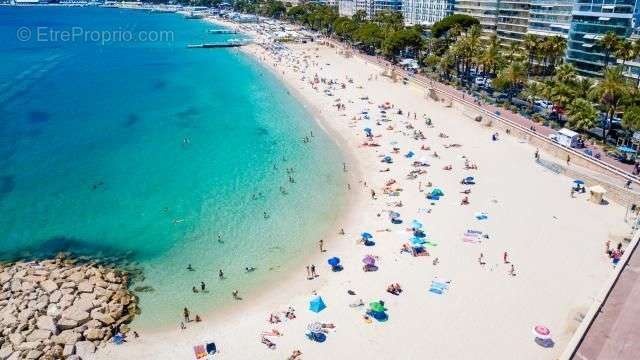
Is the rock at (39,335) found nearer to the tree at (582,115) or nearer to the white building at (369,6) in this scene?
the tree at (582,115)

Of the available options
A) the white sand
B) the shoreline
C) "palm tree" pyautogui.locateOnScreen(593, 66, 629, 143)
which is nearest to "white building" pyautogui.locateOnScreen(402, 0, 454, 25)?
the shoreline

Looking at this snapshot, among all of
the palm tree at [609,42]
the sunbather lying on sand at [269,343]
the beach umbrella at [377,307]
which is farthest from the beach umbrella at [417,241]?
the palm tree at [609,42]

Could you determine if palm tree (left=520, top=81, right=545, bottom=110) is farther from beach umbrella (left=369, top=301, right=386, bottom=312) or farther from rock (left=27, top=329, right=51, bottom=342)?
rock (left=27, top=329, right=51, bottom=342)

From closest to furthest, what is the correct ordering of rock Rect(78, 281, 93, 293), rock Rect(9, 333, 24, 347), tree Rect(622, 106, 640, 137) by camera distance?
rock Rect(9, 333, 24, 347), rock Rect(78, 281, 93, 293), tree Rect(622, 106, 640, 137)

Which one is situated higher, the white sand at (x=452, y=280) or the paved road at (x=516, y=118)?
the paved road at (x=516, y=118)

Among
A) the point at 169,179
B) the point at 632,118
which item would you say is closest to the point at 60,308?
the point at 169,179

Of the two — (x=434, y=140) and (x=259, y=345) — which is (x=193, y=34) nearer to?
(x=434, y=140)

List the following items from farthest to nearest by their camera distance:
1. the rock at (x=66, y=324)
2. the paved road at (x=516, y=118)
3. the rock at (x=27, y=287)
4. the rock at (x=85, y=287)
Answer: the paved road at (x=516, y=118) < the rock at (x=27, y=287) < the rock at (x=85, y=287) < the rock at (x=66, y=324)
